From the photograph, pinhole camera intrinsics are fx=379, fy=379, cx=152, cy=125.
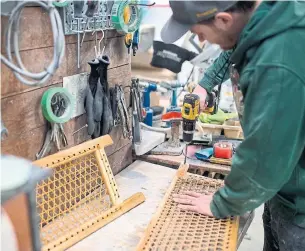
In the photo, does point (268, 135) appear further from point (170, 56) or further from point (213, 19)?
point (170, 56)

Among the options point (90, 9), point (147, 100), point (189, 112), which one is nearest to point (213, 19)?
point (90, 9)

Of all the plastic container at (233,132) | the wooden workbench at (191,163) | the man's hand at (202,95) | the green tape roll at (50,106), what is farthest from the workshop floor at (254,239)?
the green tape roll at (50,106)

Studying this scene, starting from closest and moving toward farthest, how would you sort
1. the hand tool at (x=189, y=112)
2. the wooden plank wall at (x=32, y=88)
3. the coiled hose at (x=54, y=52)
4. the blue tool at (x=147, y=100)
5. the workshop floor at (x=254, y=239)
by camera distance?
1. the coiled hose at (x=54, y=52)
2. the wooden plank wall at (x=32, y=88)
3. the hand tool at (x=189, y=112)
4. the blue tool at (x=147, y=100)
5. the workshop floor at (x=254, y=239)

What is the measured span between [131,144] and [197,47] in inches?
63.8

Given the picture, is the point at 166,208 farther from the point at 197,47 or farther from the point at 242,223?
the point at 197,47

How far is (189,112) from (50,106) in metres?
0.65

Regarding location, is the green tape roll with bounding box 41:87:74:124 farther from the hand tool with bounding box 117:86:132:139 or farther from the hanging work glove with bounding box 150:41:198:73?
the hanging work glove with bounding box 150:41:198:73

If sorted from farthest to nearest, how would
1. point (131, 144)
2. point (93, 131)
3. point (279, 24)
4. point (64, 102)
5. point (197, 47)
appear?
1. point (197, 47)
2. point (131, 144)
3. point (93, 131)
4. point (64, 102)
5. point (279, 24)

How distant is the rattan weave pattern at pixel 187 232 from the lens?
1.09 meters

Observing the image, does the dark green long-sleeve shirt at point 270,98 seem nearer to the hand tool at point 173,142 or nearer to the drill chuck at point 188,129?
the drill chuck at point 188,129

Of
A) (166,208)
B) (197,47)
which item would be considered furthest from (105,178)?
(197,47)

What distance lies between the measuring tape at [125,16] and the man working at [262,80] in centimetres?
42

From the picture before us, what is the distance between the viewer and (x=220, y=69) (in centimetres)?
151

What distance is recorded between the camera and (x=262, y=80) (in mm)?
849
